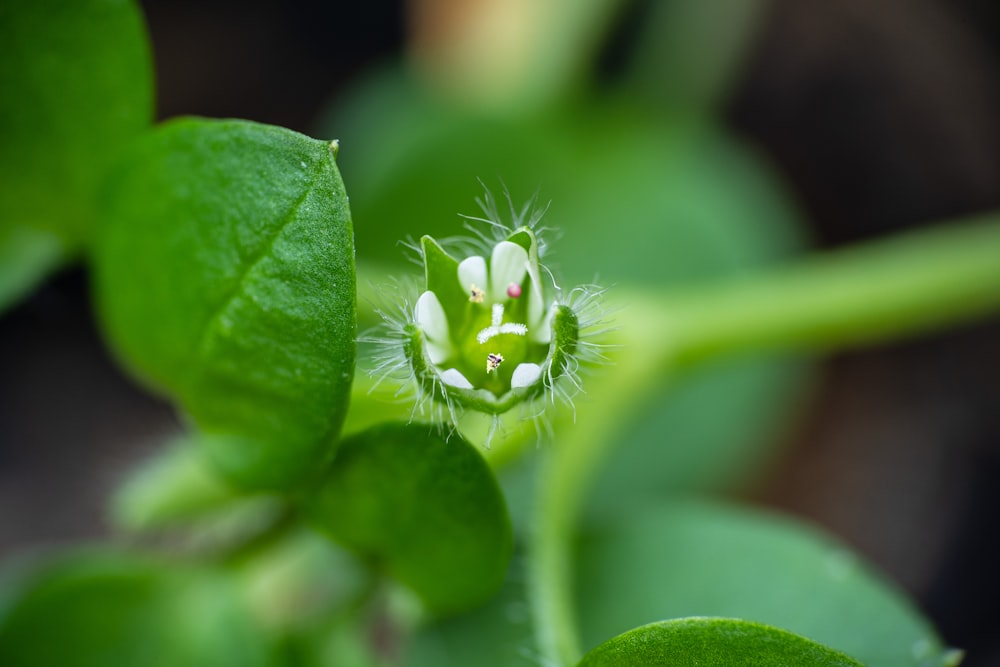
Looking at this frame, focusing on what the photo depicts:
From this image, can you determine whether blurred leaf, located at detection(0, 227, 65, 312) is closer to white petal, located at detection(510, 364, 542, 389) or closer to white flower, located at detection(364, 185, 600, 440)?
white flower, located at detection(364, 185, 600, 440)

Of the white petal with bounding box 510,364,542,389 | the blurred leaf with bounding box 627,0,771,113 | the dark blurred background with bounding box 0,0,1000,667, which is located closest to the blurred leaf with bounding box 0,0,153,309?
the white petal with bounding box 510,364,542,389

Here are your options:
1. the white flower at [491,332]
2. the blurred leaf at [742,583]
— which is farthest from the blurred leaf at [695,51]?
the white flower at [491,332]

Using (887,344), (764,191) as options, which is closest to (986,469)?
(887,344)

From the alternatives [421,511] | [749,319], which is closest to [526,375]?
[421,511]

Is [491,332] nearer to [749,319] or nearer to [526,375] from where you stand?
[526,375]

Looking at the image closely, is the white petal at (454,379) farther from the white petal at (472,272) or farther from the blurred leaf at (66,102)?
the blurred leaf at (66,102)
